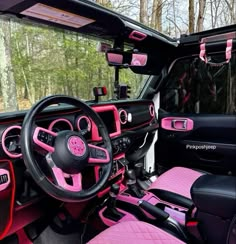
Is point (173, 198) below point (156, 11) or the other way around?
below

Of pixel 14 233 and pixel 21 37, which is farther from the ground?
pixel 21 37

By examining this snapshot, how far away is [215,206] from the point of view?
0.99m

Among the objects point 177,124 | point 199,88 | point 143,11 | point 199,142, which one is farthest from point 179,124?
point 143,11

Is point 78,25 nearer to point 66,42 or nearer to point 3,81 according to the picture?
point 66,42

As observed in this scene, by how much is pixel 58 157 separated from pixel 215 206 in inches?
23.6

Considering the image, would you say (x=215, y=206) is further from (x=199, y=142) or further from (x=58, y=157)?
(x=199, y=142)

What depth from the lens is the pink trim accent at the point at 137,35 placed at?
6.43ft

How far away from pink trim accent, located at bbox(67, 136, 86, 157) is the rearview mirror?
0.99 meters

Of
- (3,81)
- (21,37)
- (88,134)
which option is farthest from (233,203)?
(3,81)

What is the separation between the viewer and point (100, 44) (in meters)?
2.13

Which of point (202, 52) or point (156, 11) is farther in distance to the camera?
point (156, 11)

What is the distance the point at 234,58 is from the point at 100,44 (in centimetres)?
100

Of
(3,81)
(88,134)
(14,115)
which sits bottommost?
(88,134)

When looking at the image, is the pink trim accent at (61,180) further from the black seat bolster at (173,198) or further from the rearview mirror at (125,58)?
the rearview mirror at (125,58)
